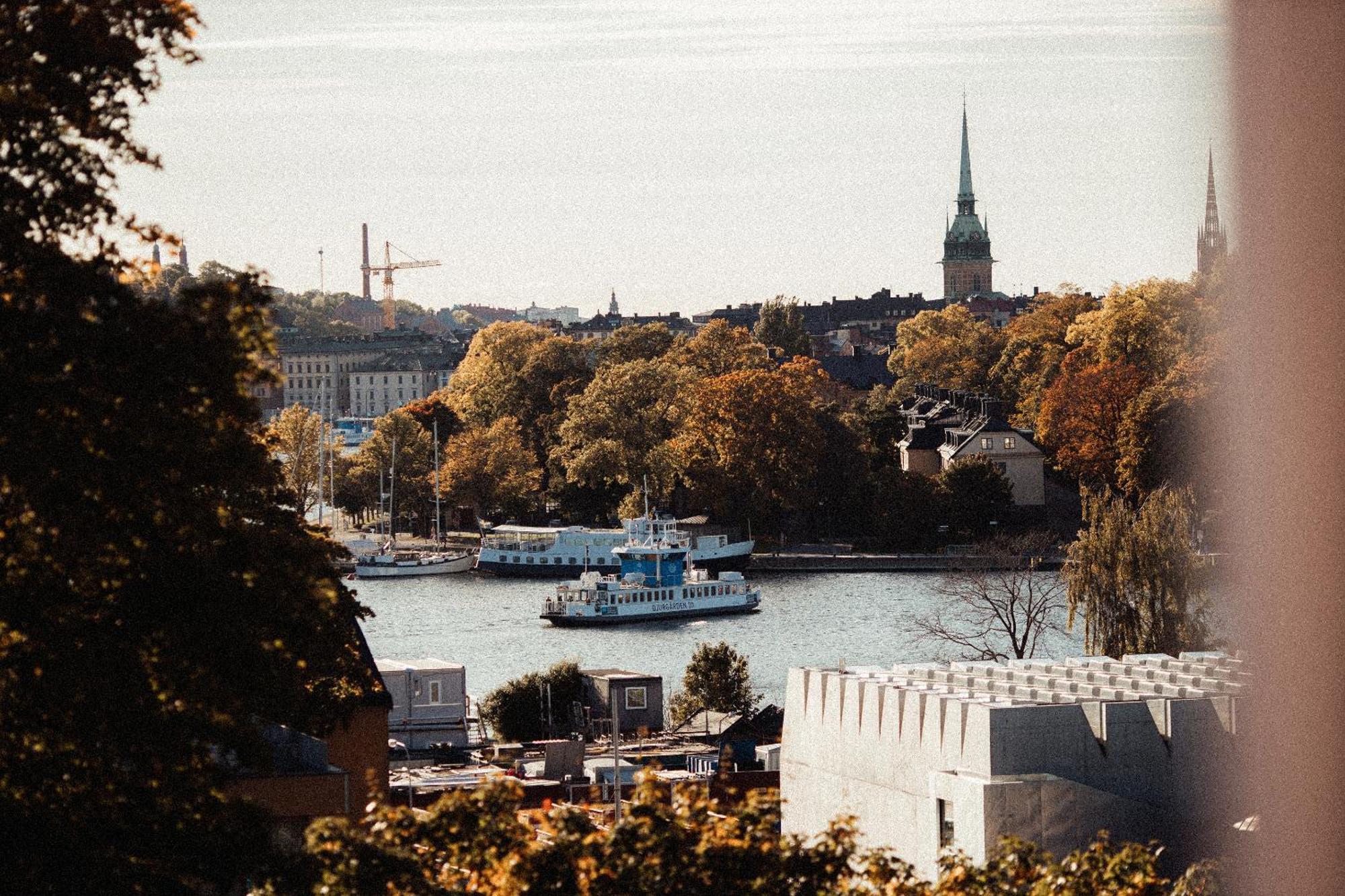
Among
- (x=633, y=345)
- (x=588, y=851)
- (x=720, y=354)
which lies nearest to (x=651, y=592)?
(x=720, y=354)

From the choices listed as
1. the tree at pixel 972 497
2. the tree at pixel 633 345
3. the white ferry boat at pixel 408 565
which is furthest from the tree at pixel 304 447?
the tree at pixel 972 497

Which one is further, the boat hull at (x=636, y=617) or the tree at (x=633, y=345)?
the tree at (x=633, y=345)

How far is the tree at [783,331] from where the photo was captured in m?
94.1

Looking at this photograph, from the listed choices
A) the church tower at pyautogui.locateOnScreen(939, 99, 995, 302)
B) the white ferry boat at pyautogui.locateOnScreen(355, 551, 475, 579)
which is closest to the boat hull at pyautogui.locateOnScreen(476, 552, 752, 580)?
the white ferry boat at pyautogui.locateOnScreen(355, 551, 475, 579)

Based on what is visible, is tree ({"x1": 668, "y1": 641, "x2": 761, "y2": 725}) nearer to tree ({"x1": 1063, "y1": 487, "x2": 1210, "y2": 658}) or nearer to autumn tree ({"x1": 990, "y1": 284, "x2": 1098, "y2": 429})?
tree ({"x1": 1063, "y1": 487, "x2": 1210, "y2": 658})

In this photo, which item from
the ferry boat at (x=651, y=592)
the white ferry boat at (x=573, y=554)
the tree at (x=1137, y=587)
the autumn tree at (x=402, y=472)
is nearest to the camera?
the tree at (x=1137, y=587)

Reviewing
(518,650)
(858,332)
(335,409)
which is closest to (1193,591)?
(518,650)

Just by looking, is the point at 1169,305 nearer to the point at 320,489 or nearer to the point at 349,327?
the point at 320,489

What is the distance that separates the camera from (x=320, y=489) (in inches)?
2571

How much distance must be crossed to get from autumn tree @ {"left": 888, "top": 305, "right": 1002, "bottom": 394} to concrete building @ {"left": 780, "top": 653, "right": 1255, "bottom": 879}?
62.9 meters

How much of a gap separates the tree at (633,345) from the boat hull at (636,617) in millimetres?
24086

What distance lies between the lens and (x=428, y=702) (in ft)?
93.8

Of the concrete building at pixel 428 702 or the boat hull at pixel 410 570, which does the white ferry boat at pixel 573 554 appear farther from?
the concrete building at pixel 428 702

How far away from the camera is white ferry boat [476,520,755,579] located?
57562mm
